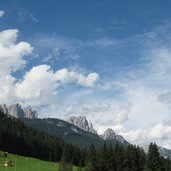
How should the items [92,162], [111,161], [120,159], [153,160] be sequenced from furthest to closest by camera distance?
[111,161], [92,162], [120,159], [153,160]

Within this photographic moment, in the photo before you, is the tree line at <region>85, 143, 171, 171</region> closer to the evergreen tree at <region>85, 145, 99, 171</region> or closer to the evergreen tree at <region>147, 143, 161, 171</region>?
→ the evergreen tree at <region>85, 145, 99, 171</region>

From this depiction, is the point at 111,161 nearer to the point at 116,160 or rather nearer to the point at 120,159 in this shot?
the point at 116,160

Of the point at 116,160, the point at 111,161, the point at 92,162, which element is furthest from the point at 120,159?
the point at 92,162

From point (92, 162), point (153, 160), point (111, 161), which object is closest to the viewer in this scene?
point (153, 160)

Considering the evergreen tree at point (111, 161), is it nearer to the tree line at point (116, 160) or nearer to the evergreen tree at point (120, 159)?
the tree line at point (116, 160)

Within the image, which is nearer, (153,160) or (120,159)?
(153,160)

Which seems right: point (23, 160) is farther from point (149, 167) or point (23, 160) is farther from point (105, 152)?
point (149, 167)

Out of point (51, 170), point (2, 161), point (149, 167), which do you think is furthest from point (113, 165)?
point (2, 161)

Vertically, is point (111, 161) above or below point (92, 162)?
above

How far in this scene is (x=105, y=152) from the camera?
14075 cm

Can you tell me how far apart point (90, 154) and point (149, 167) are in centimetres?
2230

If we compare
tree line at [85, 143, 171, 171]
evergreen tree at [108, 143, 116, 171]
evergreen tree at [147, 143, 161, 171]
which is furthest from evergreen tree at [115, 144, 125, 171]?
evergreen tree at [147, 143, 161, 171]

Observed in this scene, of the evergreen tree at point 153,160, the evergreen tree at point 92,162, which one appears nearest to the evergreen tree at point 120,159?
the evergreen tree at point 92,162

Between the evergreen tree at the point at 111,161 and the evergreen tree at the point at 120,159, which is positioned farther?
the evergreen tree at the point at 111,161
